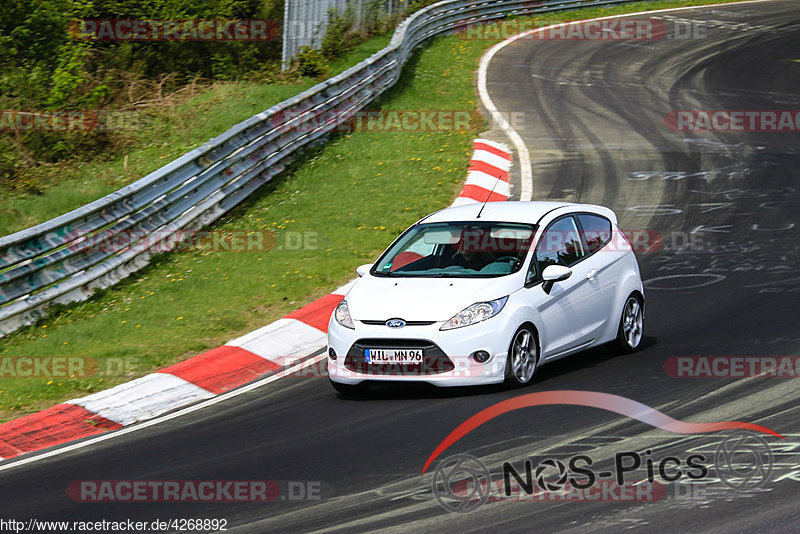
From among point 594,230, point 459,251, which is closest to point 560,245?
point 594,230

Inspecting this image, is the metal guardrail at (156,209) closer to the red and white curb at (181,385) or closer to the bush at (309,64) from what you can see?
the bush at (309,64)

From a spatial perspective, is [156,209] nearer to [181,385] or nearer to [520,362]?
[181,385]

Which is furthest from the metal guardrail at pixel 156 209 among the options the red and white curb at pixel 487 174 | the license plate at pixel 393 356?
the license plate at pixel 393 356

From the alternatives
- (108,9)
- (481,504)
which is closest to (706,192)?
(481,504)

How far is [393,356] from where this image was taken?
28.8 ft

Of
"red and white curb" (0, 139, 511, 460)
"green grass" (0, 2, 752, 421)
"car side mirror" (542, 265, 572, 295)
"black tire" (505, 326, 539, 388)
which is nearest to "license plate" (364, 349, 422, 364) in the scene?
"black tire" (505, 326, 539, 388)

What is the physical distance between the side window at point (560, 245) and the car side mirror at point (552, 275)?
0.57ft

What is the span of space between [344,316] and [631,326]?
3036mm

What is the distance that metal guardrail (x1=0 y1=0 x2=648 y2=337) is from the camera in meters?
11.7

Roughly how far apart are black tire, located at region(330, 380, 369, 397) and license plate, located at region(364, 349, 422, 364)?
305 millimetres

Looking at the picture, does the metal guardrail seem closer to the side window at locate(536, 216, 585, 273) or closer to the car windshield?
the car windshield

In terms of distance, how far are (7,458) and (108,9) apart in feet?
54.7

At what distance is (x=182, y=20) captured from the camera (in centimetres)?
2288

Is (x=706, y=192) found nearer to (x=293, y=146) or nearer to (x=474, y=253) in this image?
(x=293, y=146)
